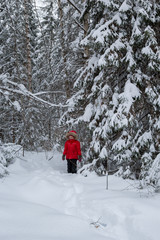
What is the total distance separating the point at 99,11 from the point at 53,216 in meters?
5.89

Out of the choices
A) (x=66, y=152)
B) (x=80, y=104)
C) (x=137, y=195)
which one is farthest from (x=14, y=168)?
(x=137, y=195)

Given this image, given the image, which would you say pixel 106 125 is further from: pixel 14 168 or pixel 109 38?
pixel 14 168

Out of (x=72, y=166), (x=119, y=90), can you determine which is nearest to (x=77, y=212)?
(x=119, y=90)

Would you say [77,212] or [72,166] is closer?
[77,212]

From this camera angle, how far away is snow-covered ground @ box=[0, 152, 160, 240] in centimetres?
278

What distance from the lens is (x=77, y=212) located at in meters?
3.97

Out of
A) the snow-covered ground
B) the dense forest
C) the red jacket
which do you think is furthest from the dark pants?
the snow-covered ground

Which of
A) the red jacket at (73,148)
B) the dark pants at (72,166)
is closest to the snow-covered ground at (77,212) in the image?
the red jacket at (73,148)

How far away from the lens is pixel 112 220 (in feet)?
11.7

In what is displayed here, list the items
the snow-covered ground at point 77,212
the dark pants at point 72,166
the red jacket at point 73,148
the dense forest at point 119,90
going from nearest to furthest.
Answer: the snow-covered ground at point 77,212, the dense forest at point 119,90, the red jacket at point 73,148, the dark pants at point 72,166

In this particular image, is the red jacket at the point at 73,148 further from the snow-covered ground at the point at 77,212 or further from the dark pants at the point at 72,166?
the snow-covered ground at the point at 77,212

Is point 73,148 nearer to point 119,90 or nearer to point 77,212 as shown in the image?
point 119,90

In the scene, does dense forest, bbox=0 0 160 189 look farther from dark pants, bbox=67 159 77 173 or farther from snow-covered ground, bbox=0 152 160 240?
dark pants, bbox=67 159 77 173

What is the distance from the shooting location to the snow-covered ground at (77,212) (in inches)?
109
